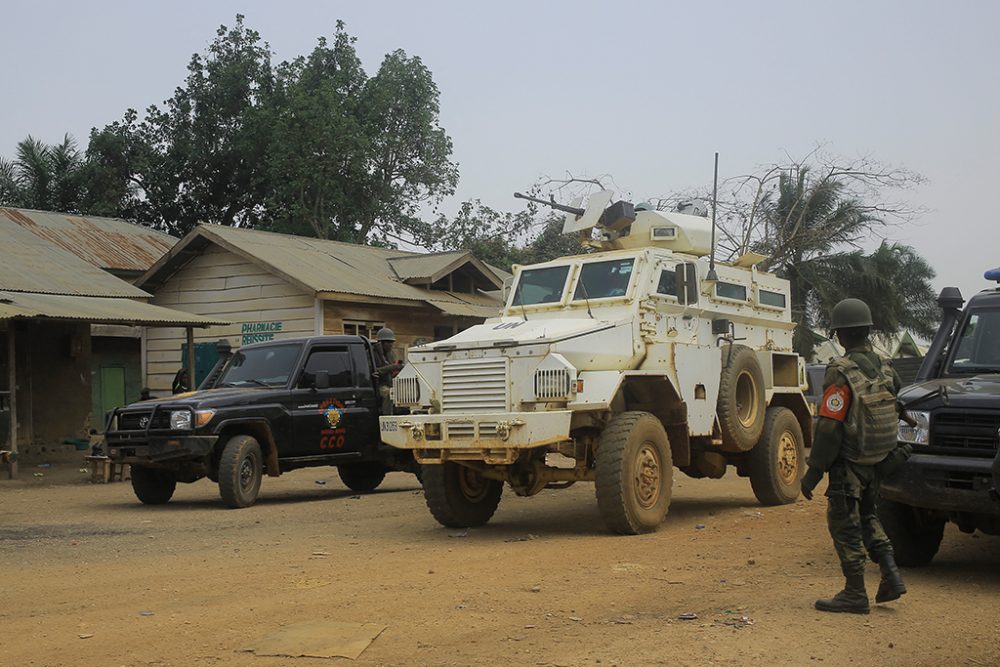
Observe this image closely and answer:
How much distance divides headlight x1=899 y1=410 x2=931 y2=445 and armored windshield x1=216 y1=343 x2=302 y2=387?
7818 millimetres

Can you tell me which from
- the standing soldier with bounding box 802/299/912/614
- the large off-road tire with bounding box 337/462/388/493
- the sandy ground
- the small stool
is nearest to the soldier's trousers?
the standing soldier with bounding box 802/299/912/614

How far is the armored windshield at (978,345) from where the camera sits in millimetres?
7754

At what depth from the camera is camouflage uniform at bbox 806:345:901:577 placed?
599 cm

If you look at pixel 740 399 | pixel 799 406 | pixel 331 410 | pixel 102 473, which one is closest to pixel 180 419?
pixel 331 410

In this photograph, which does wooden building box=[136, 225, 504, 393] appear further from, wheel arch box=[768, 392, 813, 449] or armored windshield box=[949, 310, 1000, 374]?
armored windshield box=[949, 310, 1000, 374]

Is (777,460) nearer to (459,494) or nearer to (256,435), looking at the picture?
(459,494)

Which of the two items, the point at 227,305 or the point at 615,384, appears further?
the point at 227,305

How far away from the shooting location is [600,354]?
9.34 meters

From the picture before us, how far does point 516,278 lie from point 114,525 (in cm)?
476

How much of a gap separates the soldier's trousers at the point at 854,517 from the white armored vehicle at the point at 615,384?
293 cm

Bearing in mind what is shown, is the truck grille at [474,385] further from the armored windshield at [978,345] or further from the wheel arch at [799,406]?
the wheel arch at [799,406]

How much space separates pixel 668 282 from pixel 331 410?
4703 millimetres

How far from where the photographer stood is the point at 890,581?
20.0 ft

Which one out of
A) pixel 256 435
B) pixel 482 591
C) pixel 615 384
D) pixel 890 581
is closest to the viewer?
pixel 890 581
